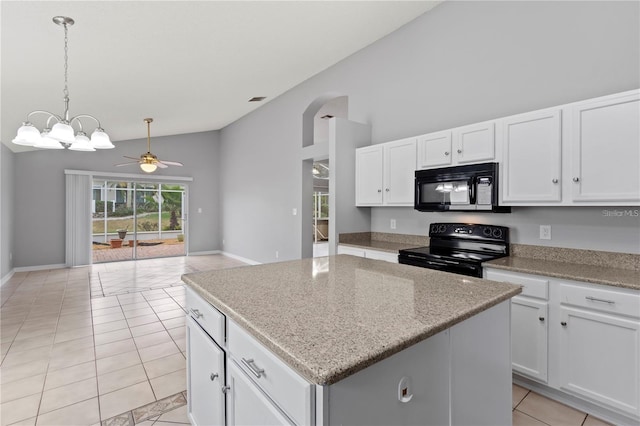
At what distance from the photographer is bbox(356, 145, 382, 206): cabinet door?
3551 millimetres

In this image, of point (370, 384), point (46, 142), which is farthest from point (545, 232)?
point (46, 142)

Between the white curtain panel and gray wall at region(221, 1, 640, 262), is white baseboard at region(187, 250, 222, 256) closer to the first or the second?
the white curtain panel

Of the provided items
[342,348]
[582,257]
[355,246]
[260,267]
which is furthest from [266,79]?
[342,348]

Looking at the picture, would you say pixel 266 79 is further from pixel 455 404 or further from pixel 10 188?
pixel 10 188

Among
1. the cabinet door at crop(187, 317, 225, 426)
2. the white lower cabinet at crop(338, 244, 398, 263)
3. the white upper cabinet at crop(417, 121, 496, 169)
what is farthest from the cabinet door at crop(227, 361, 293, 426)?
the white upper cabinet at crop(417, 121, 496, 169)

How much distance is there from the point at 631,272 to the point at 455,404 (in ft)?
5.86

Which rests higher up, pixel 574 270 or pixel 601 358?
pixel 574 270

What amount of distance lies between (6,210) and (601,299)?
25.4ft

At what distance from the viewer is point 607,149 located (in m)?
1.99

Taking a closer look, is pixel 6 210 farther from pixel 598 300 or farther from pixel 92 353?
pixel 598 300

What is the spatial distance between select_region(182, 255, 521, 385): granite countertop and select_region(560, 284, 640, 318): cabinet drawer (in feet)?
2.70

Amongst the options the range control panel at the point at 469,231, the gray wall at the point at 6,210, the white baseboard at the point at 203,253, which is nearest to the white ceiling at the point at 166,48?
the gray wall at the point at 6,210

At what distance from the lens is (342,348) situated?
2.69ft

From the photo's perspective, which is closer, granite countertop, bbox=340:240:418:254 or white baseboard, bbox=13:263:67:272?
granite countertop, bbox=340:240:418:254
